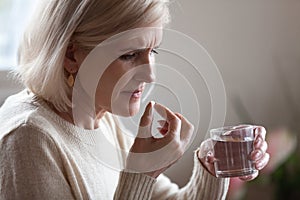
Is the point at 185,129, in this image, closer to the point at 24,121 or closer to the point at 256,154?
→ the point at 256,154

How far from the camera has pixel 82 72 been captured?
49.9 inches

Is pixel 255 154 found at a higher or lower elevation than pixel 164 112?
lower

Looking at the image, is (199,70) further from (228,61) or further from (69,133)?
(228,61)

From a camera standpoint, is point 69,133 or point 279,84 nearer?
point 69,133

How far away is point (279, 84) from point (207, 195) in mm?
1032

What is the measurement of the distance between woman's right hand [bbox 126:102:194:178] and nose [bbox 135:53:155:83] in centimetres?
5

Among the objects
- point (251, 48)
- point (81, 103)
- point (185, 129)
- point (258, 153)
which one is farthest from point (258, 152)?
point (251, 48)

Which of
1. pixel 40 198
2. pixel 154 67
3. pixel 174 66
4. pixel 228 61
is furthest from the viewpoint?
pixel 228 61

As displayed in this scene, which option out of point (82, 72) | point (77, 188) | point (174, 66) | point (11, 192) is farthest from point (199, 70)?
Result: point (11, 192)

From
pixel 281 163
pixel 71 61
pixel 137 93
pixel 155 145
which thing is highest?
pixel 71 61

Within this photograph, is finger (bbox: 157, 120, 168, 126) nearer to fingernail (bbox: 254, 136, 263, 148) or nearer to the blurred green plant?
fingernail (bbox: 254, 136, 263, 148)

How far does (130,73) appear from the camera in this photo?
1.23m

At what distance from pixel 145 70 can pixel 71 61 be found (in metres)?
0.17

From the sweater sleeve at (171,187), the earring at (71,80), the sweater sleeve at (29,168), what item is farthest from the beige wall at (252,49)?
the sweater sleeve at (29,168)
